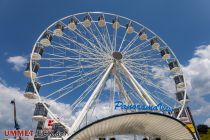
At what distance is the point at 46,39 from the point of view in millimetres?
43938

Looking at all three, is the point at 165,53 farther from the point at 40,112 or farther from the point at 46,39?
the point at 40,112

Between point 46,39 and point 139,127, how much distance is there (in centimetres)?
1743

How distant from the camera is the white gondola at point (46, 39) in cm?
4375

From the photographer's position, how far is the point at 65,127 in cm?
3650

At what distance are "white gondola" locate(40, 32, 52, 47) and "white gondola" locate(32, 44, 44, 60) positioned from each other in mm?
694

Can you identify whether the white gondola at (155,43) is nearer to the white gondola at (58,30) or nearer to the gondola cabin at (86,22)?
the gondola cabin at (86,22)

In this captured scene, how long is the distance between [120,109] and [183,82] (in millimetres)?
14160

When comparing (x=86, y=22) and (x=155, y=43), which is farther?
(x=155, y=43)

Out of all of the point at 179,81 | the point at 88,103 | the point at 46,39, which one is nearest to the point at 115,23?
the point at 46,39

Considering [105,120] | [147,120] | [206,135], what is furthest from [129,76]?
[206,135]

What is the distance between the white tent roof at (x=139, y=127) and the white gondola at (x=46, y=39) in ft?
45.9

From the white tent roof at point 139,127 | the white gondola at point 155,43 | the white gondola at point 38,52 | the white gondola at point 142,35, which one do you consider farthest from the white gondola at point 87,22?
the white tent roof at point 139,127

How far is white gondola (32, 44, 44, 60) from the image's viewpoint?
42.5 metres

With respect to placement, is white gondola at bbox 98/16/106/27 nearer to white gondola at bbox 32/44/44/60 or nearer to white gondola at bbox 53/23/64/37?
white gondola at bbox 53/23/64/37
